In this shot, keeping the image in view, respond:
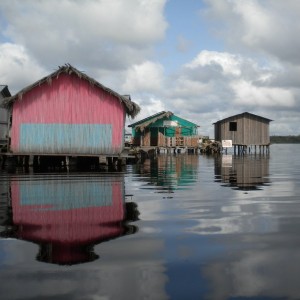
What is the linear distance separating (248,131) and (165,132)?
12.5m

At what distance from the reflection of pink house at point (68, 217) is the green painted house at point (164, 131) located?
1419 inches

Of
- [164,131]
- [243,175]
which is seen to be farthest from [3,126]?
[243,175]

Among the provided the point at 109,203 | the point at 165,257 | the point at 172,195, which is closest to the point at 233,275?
the point at 165,257

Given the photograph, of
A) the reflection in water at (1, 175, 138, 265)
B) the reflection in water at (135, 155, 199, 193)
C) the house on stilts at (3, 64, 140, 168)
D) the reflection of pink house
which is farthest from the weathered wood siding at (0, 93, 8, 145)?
the reflection in water at (1, 175, 138, 265)

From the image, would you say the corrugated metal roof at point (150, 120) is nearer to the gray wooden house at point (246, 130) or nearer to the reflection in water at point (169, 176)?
the gray wooden house at point (246, 130)

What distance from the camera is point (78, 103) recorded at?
1068 inches

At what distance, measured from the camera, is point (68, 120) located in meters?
27.1

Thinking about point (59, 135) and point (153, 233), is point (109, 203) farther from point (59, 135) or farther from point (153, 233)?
point (59, 135)

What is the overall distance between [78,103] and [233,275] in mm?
23056

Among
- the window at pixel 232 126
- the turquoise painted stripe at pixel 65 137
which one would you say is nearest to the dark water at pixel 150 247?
the turquoise painted stripe at pixel 65 137

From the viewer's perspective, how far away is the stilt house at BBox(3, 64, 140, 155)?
88.8 ft

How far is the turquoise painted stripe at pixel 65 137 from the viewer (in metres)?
27.0

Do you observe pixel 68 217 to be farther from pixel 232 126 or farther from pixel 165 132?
pixel 232 126

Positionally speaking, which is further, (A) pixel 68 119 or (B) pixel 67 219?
(A) pixel 68 119
